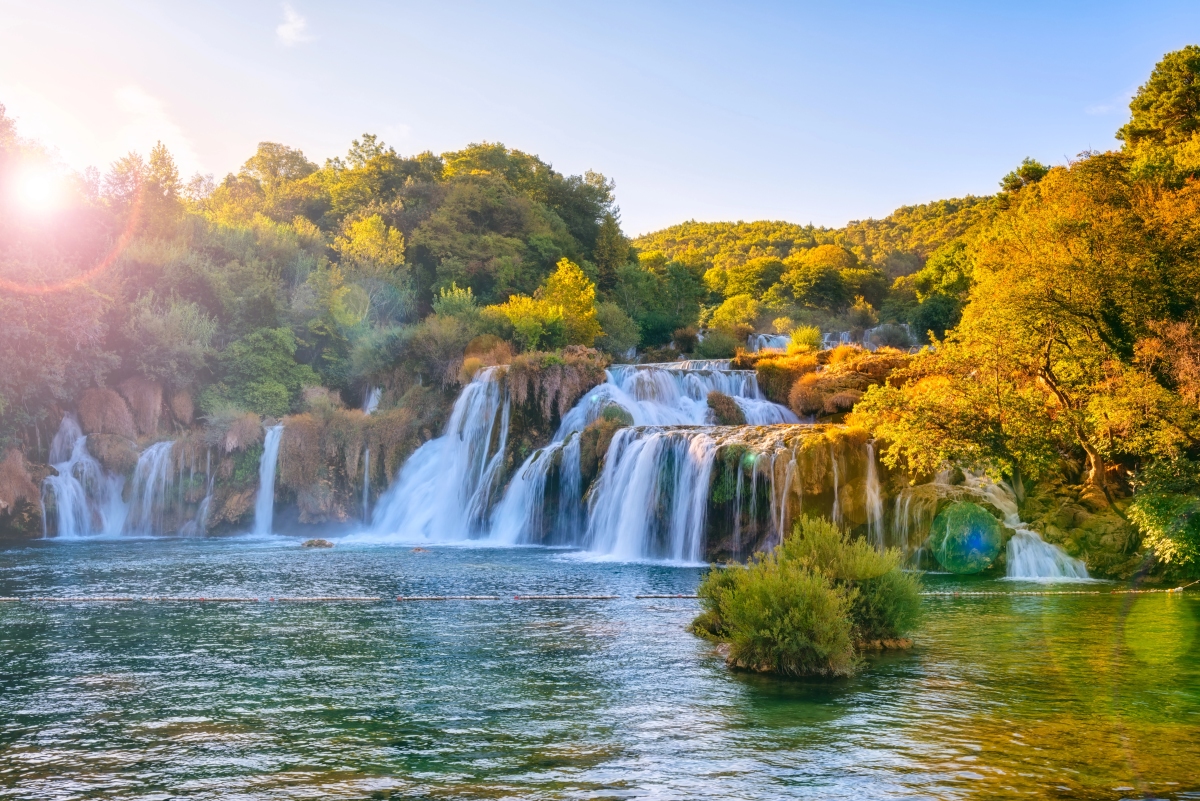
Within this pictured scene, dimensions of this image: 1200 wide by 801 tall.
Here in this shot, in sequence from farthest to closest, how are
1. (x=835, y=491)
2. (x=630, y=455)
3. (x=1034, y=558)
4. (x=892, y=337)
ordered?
1. (x=892, y=337)
2. (x=630, y=455)
3. (x=835, y=491)
4. (x=1034, y=558)

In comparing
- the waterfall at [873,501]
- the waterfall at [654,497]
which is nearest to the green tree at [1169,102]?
the waterfall at [873,501]

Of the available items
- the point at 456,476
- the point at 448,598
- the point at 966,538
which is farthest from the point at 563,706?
the point at 456,476

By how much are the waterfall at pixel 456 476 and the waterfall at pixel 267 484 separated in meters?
4.25

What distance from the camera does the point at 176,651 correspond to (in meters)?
13.5

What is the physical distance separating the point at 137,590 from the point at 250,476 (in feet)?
56.7

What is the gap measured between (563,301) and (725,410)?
1610 cm

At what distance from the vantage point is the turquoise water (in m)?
7.77

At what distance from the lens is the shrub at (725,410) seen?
35406mm

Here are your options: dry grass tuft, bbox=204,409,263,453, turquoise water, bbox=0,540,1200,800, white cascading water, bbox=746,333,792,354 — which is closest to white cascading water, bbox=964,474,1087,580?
turquoise water, bbox=0,540,1200,800

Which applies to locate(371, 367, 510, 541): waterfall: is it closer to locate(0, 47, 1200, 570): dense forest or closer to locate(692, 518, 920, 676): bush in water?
locate(0, 47, 1200, 570): dense forest

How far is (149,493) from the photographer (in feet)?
119

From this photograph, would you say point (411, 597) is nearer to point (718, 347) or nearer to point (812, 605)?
point (812, 605)

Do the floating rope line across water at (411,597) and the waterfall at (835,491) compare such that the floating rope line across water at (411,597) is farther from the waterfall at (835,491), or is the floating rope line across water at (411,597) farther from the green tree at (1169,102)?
the green tree at (1169,102)

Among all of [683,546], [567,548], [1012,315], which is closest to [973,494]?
[1012,315]
